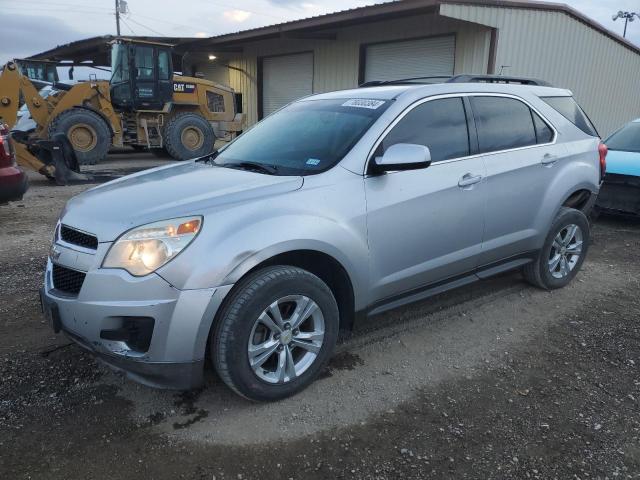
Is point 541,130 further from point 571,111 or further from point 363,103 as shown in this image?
point 363,103

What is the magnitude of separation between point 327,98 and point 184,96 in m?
Result: 11.5

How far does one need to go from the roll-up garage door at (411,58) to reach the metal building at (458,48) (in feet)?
0.08

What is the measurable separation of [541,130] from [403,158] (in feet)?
6.28

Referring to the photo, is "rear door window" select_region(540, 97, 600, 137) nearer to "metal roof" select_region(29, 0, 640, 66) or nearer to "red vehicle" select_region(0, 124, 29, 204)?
"red vehicle" select_region(0, 124, 29, 204)

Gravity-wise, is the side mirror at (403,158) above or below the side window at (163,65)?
below

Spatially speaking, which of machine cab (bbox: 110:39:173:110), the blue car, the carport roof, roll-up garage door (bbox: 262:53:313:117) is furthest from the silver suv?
roll-up garage door (bbox: 262:53:313:117)

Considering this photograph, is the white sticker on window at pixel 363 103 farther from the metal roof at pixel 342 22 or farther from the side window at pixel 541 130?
the metal roof at pixel 342 22

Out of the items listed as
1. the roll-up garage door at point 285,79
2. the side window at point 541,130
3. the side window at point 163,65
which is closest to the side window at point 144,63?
the side window at point 163,65

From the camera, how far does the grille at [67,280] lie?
8.94ft

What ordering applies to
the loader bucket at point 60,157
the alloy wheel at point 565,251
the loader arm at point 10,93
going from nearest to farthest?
the alloy wheel at point 565,251, the loader bucket at point 60,157, the loader arm at point 10,93

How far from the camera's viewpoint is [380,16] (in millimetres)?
12734

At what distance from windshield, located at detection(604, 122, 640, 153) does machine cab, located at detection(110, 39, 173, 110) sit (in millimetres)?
10523

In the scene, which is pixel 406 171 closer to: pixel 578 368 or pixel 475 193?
pixel 475 193

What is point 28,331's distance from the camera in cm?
379
